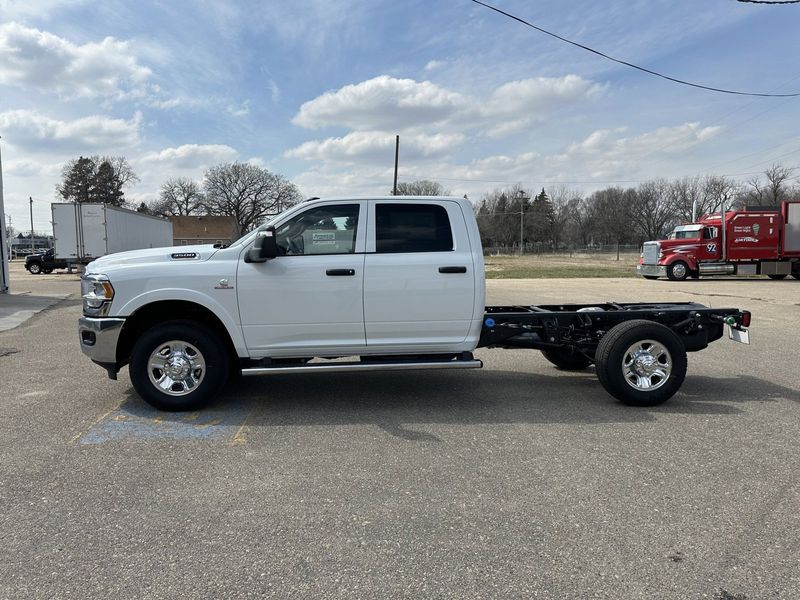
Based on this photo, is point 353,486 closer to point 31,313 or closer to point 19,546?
point 19,546

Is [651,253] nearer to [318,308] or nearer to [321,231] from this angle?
[321,231]

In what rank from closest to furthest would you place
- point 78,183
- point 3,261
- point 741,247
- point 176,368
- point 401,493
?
1. point 401,493
2. point 176,368
3. point 3,261
4. point 741,247
5. point 78,183

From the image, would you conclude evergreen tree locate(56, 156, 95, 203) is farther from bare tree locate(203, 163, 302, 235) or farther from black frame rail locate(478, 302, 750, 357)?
black frame rail locate(478, 302, 750, 357)

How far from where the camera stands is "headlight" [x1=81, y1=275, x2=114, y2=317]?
5.25 metres

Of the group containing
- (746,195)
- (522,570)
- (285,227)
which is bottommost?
(522,570)

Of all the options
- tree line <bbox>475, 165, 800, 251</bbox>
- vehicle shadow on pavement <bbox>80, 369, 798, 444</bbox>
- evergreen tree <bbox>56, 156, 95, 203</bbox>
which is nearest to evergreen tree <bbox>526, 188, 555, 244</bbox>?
tree line <bbox>475, 165, 800, 251</bbox>

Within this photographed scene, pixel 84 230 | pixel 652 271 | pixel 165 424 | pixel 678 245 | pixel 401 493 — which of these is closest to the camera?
pixel 401 493

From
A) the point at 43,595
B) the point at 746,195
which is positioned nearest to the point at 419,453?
the point at 43,595

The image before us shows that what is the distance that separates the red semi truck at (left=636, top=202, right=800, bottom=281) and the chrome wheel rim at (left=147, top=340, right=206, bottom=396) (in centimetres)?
2702

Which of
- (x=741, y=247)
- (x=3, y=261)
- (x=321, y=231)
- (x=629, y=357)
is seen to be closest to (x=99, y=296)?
(x=321, y=231)

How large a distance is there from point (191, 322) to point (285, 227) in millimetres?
1308

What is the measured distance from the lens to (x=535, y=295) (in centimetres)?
1759

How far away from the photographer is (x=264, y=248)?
5.15 m

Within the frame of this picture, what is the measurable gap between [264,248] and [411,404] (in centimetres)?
216
